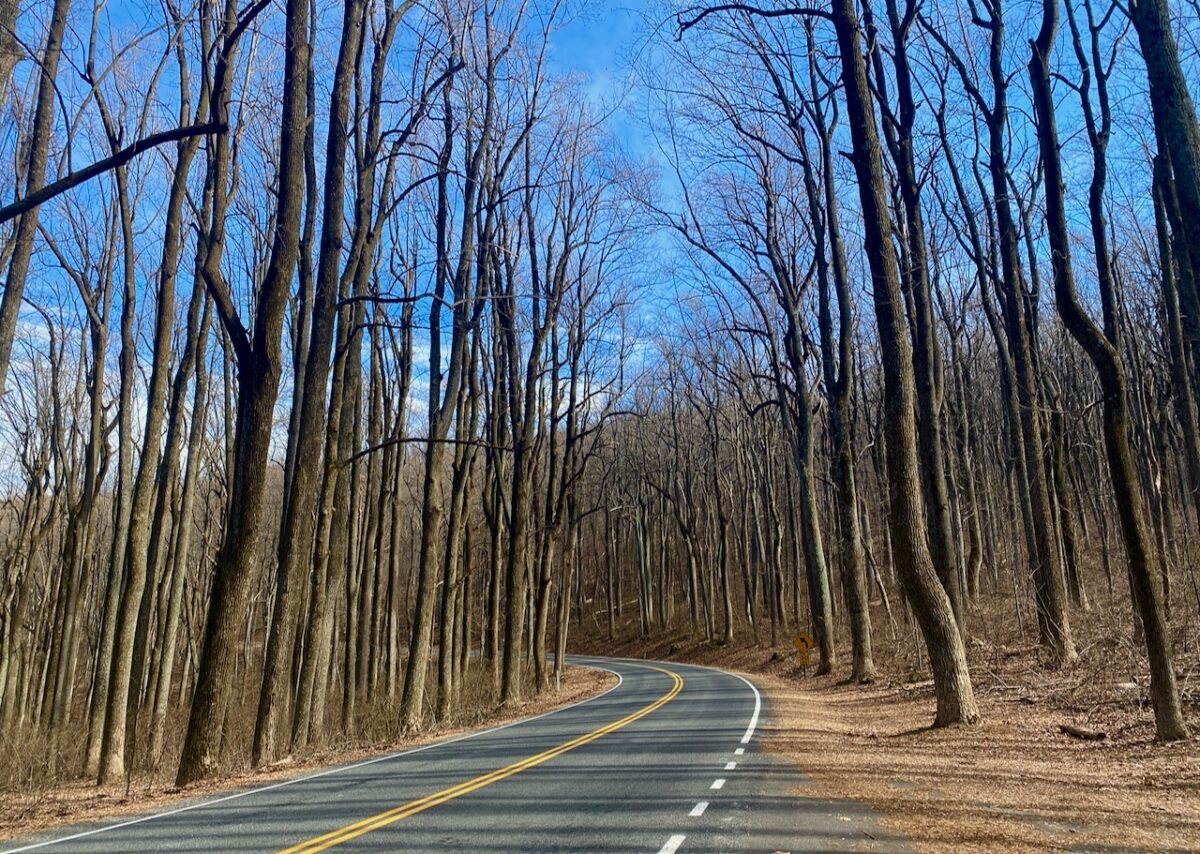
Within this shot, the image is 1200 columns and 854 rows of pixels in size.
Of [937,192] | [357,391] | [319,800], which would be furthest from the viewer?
[937,192]

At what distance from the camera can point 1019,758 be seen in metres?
9.34

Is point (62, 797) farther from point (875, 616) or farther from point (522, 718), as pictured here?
point (875, 616)

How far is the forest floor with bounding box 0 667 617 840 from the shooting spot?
26.9ft

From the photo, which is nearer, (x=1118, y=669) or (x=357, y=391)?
(x=1118, y=669)

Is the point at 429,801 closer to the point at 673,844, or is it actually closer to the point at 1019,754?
the point at 673,844

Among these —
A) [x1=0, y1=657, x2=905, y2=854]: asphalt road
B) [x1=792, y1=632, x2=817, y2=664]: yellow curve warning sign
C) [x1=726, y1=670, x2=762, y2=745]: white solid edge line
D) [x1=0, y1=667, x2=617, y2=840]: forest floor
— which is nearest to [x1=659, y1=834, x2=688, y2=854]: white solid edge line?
[x1=0, y1=657, x2=905, y2=854]: asphalt road

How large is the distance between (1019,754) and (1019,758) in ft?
0.91

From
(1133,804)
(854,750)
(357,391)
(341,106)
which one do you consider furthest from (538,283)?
(1133,804)

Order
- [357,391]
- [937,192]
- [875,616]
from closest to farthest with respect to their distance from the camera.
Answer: [357,391] → [937,192] → [875,616]

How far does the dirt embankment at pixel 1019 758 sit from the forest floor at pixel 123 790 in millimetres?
6625

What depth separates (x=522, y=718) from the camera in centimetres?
1888

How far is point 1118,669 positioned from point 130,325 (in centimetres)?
1988

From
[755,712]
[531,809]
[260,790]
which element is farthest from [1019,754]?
[260,790]

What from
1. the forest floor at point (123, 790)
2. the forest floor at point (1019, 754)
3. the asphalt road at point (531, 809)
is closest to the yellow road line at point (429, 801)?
the asphalt road at point (531, 809)
